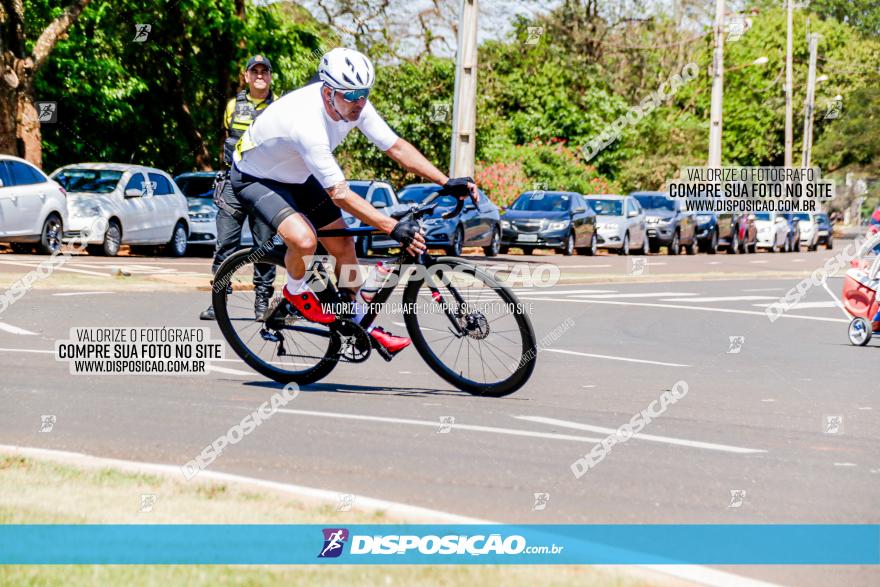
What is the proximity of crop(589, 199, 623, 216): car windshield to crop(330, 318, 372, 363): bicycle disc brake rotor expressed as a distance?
101ft

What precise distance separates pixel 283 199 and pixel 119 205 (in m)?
17.9

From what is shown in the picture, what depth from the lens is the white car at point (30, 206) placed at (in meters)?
22.6

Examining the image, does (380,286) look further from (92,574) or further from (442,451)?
(92,574)

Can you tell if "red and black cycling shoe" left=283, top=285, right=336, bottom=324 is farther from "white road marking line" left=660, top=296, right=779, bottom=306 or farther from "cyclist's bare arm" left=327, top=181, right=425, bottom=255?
"white road marking line" left=660, top=296, right=779, bottom=306

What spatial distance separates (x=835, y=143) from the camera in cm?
7644

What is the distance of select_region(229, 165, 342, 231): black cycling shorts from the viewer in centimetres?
842

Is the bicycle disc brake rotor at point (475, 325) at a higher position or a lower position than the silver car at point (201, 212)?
lower

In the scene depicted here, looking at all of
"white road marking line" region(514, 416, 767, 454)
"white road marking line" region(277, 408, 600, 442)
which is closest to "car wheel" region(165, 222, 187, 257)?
"white road marking line" region(277, 408, 600, 442)

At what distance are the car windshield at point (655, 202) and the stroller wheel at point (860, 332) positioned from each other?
92.5ft

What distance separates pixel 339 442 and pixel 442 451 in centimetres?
53

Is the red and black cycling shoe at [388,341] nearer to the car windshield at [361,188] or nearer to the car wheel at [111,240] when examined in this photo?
the car wheel at [111,240]

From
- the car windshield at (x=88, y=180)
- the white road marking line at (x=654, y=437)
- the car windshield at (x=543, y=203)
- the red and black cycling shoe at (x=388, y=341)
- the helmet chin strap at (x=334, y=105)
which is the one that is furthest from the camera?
the car windshield at (x=543, y=203)

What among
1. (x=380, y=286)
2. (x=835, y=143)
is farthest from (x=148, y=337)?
(x=835, y=143)

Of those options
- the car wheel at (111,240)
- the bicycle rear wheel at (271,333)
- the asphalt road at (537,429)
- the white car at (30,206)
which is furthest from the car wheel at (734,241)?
the bicycle rear wheel at (271,333)
